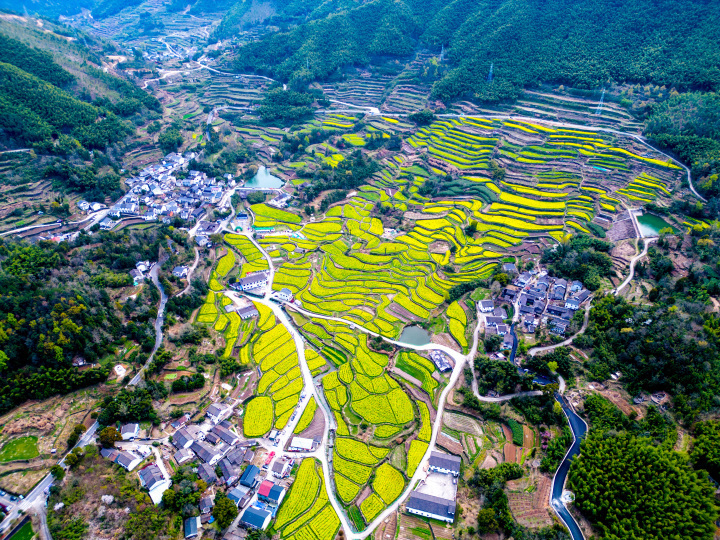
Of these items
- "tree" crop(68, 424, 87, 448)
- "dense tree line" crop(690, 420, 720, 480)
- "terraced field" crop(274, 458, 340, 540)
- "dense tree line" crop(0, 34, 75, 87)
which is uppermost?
"dense tree line" crop(0, 34, 75, 87)

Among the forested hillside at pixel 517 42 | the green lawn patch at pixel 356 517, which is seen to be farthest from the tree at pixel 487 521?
the forested hillside at pixel 517 42

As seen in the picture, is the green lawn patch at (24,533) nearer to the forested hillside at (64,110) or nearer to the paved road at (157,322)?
the paved road at (157,322)

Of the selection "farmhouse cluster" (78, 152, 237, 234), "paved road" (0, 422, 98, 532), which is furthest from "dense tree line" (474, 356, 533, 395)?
"farmhouse cluster" (78, 152, 237, 234)

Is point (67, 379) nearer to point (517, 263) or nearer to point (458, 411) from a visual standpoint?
point (458, 411)

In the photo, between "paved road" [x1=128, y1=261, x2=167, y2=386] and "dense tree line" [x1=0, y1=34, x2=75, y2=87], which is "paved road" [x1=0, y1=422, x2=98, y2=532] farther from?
"dense tree line" [x1=0, y1=34, x2=75, y2=87]

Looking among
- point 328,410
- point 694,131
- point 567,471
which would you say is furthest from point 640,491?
point 694,131

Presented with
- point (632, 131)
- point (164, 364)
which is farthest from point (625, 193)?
point (164, 364)
